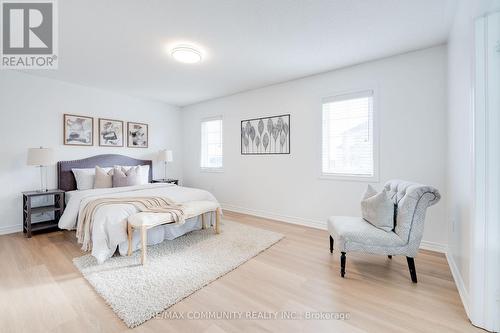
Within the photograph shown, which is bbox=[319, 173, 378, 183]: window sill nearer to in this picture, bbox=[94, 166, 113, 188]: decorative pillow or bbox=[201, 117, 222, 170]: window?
bbox=[201, 117, 222, 170]: window

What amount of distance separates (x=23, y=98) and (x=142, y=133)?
193cm

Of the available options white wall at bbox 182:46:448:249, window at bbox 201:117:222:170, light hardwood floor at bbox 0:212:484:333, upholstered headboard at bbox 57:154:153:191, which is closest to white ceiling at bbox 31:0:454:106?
white wall at bbox 182:46:448:249

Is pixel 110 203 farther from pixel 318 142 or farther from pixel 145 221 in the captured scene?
pixel 318 142

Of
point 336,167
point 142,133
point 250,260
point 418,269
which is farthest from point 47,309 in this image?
point 142,133

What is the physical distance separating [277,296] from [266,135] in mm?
2914

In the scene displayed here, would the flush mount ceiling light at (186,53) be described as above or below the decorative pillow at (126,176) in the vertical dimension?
above

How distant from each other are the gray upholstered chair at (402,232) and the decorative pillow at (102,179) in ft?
12.7

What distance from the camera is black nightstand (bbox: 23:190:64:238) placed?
10.7ft

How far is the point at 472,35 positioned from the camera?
156cm

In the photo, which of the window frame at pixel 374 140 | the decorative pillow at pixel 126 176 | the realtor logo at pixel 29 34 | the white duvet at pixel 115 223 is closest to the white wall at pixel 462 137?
the window frame at pixel 374 140

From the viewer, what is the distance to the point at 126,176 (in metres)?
4.14

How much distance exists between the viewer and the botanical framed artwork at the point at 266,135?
4.01 metres

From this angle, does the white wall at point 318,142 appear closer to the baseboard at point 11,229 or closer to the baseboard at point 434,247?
the baseboard at point 434,247

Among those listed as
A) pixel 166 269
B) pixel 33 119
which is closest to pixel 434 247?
pixel 166 269
